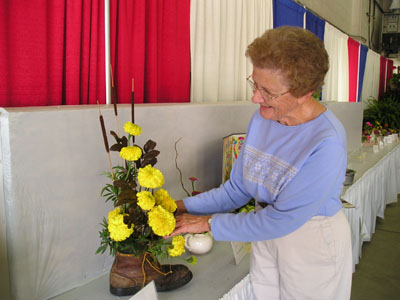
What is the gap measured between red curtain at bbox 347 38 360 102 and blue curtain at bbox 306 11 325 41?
1188mm

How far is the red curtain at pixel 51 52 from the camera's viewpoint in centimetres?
113

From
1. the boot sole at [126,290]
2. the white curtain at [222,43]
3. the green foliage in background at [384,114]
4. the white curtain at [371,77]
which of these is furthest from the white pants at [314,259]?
the white curtain at [371,77]

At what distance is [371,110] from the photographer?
5.72 metres

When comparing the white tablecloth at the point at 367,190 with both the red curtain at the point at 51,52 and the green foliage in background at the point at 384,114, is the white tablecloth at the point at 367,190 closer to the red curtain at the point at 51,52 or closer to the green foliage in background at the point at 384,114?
the red curtain at the point at 51,52

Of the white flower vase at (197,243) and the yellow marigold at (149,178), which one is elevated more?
the yellow marigold at (149,178)

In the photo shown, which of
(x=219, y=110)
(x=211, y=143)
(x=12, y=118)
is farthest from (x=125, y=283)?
(x=219, y=110)

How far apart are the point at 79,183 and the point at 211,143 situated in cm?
70

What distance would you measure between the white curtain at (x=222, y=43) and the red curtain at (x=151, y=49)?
12 centimetres

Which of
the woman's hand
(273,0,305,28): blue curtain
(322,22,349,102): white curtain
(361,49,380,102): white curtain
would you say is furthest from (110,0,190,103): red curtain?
(361,49,380,102): white curtain

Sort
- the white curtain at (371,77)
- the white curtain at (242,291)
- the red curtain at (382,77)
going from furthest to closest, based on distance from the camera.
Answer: the red curtain at (382,77) < the white curtain at (371,77) < the white curtain at (242,291)

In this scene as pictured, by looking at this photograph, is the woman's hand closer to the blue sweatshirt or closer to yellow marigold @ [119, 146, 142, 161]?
the blue sweatshirt

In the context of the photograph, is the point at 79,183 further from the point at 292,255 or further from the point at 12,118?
the point at 292,255

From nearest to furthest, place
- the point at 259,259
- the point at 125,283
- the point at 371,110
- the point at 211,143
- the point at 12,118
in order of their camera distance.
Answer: the point at 12,118
the point at 125,283
the point at 259,259
the point at 211,143
the point at 371,110

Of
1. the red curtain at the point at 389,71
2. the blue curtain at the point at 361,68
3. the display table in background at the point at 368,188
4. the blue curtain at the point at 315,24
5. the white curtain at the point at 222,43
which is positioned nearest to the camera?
the white curtain at the point at 222,43
